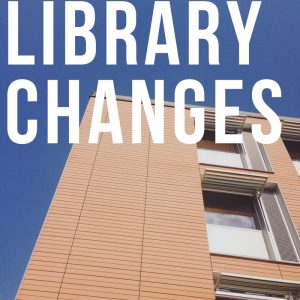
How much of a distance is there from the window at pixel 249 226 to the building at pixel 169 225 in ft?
0.09

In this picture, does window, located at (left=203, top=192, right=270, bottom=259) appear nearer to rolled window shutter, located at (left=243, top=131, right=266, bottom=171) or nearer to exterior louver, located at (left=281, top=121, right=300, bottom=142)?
rolled window shutter, located at (left=243, top=131, right=266, bottom=171)

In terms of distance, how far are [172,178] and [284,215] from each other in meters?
3.11

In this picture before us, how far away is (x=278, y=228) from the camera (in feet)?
30.0

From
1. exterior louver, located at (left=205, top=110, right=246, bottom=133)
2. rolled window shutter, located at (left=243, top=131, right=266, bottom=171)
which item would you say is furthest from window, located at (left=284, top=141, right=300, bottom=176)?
exterior louver, located at (left=205, top=110, right=246, bottom=133)

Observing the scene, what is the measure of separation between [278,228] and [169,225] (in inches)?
112

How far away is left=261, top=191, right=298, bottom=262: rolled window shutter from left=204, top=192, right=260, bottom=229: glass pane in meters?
0.41

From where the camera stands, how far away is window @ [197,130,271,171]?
11508 millimetres

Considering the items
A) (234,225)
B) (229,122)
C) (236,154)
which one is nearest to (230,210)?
(234,225)

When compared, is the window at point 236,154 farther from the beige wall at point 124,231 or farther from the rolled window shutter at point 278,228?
the rolled window shutter at point 278,228

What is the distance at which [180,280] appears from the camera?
23.6ft

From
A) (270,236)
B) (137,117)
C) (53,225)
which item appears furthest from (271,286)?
(137,117)

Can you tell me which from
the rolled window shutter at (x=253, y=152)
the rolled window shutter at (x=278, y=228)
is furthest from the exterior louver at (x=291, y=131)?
the rolled window shutter at (x=278, y=228)

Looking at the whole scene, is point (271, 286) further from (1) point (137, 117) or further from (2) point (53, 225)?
(1) point (137, 117)

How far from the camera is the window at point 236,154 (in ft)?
37.8
